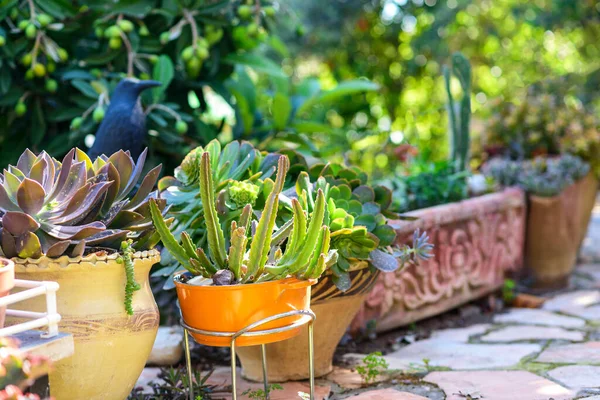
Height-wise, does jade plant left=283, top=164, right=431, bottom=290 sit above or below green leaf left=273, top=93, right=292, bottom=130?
below

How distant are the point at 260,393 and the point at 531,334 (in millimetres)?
1542

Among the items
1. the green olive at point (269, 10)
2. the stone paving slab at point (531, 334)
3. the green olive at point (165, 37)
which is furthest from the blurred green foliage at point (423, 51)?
the green olive at point (165, 37)

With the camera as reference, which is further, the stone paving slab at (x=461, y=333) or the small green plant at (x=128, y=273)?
the stone paving slab at (x=461, y=333)

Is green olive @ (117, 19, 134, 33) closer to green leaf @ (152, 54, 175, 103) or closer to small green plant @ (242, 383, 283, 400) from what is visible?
green leaf @ (152, 54, 175, 103)

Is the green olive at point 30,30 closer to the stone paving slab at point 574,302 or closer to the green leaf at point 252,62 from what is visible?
the green leaf at point 252,62

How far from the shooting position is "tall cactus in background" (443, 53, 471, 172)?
414 cm

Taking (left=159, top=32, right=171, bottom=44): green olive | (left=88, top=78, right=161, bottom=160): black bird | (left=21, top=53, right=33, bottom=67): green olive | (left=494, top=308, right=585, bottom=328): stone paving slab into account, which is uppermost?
(left=159, top=32, right=171, bottom=44): green olive

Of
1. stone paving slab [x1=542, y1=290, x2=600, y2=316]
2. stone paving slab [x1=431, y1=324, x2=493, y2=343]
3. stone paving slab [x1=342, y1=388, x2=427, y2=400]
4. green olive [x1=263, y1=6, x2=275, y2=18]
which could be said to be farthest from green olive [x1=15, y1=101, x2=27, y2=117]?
stone paving slab [x1=542, y1=290, x2=600, y2=316]

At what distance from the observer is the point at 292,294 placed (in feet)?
6.18

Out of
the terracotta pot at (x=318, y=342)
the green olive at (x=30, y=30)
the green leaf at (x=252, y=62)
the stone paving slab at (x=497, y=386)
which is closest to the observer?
the stone paving slab at (x=497, y=386)

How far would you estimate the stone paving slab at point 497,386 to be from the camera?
221 cm

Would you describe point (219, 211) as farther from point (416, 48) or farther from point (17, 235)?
point (416, 48)

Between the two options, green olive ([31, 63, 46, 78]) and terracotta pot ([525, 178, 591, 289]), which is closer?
green olive ([31, 63, 46, 78])

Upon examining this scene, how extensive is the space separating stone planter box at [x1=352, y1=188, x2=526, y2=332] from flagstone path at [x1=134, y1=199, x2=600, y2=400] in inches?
7.1
